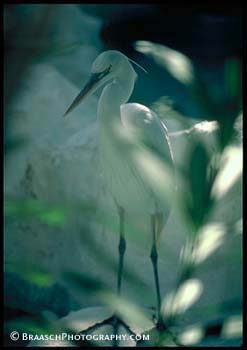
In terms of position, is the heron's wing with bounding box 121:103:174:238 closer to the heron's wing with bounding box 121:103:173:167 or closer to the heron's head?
the heron's wing with bounding box 121:103:173:167

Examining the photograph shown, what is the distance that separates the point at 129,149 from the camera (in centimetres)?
219

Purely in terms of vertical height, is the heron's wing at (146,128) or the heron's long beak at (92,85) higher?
the heron's long beak at (92,85)

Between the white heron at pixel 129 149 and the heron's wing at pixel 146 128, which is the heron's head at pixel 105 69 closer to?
the white heron at pixel 129 149

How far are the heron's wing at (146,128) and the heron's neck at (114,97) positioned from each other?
4cm

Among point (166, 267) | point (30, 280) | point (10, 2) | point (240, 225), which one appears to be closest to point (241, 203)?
point (240, 225)

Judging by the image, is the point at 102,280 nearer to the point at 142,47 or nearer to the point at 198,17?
the point at 142,47

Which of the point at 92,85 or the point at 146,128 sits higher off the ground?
the point at 92,85

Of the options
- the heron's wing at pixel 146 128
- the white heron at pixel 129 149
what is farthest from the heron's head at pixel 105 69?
the heron's wing at pixel 146 128

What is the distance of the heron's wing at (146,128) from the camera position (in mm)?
2168

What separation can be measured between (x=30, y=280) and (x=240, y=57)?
1.09 meters

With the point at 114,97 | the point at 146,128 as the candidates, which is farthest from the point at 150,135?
the point at 114,97

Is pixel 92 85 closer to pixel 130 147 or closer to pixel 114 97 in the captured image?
pixel 114 97

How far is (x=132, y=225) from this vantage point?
7.37 feet

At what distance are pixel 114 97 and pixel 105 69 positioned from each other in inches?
4.0
